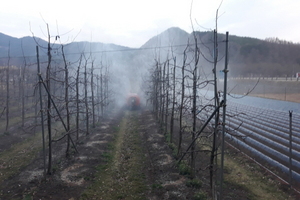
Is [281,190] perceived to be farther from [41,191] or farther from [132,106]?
[132,106]

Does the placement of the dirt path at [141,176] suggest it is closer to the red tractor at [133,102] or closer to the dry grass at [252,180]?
the dry grass at [252,180]

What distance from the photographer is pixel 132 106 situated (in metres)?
29.5

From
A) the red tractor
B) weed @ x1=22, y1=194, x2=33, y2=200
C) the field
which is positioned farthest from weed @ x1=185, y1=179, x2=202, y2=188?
the red tractor

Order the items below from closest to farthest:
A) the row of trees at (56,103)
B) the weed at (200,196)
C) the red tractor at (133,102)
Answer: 1. the weed at (200,196)
2. the row of trees at (56,103)
3. the red tractor at (133,102)

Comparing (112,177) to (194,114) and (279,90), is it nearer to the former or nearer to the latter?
(194,114)

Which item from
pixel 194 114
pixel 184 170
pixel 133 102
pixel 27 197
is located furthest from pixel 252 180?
pixel 133 102

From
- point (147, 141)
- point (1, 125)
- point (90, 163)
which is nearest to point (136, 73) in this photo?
point (1, 125)

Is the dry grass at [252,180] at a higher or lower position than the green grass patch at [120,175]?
higher

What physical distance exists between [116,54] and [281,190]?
5929 centimetres

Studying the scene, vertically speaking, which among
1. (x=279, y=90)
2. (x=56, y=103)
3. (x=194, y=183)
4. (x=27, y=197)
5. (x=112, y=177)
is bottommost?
(x=112, y=177)

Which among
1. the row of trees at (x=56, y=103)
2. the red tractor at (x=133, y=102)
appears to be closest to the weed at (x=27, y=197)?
the row of trees at (x=56, y=103)

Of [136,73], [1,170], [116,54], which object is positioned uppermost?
[116,54]

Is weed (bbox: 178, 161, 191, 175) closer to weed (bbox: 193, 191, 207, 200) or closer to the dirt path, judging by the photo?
the dirt path

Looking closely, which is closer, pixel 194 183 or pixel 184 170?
pixel 194 183
